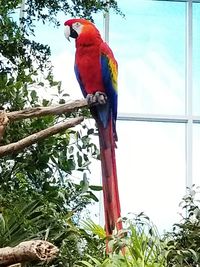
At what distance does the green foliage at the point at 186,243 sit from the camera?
417cm

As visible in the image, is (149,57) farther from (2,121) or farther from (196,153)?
(2,121)

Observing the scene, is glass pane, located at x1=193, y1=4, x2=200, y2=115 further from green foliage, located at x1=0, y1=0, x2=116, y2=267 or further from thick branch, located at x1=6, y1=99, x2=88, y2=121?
thick branch, located at x1=6, y1=99, x2=88, y2=121

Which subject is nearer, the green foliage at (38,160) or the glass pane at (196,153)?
the green foliage at (38,160)

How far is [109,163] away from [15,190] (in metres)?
1.00

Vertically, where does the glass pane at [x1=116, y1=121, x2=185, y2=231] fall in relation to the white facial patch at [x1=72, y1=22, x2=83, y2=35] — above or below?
below

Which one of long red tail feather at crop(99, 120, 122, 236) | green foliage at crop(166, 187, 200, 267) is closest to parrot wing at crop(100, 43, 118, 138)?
long red tail feather at crop(99, 120, 122, 236)

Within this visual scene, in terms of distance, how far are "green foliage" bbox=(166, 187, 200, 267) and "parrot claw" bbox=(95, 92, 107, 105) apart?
899 mm

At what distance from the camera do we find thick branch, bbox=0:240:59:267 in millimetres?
2553

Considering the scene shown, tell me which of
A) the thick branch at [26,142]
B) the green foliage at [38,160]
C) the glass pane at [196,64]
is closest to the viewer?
the thick branch at [26,142]

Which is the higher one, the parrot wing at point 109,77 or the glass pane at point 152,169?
the parrot wing at point 109,77

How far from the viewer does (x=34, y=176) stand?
14.8 ft

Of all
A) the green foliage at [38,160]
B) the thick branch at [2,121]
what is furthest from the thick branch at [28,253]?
the green foliage at [38,160]

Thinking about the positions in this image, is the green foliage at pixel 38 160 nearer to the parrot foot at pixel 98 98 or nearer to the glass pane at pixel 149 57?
the parrot foot at pixel 98 98

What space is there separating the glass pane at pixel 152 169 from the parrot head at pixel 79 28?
1.43 meters
